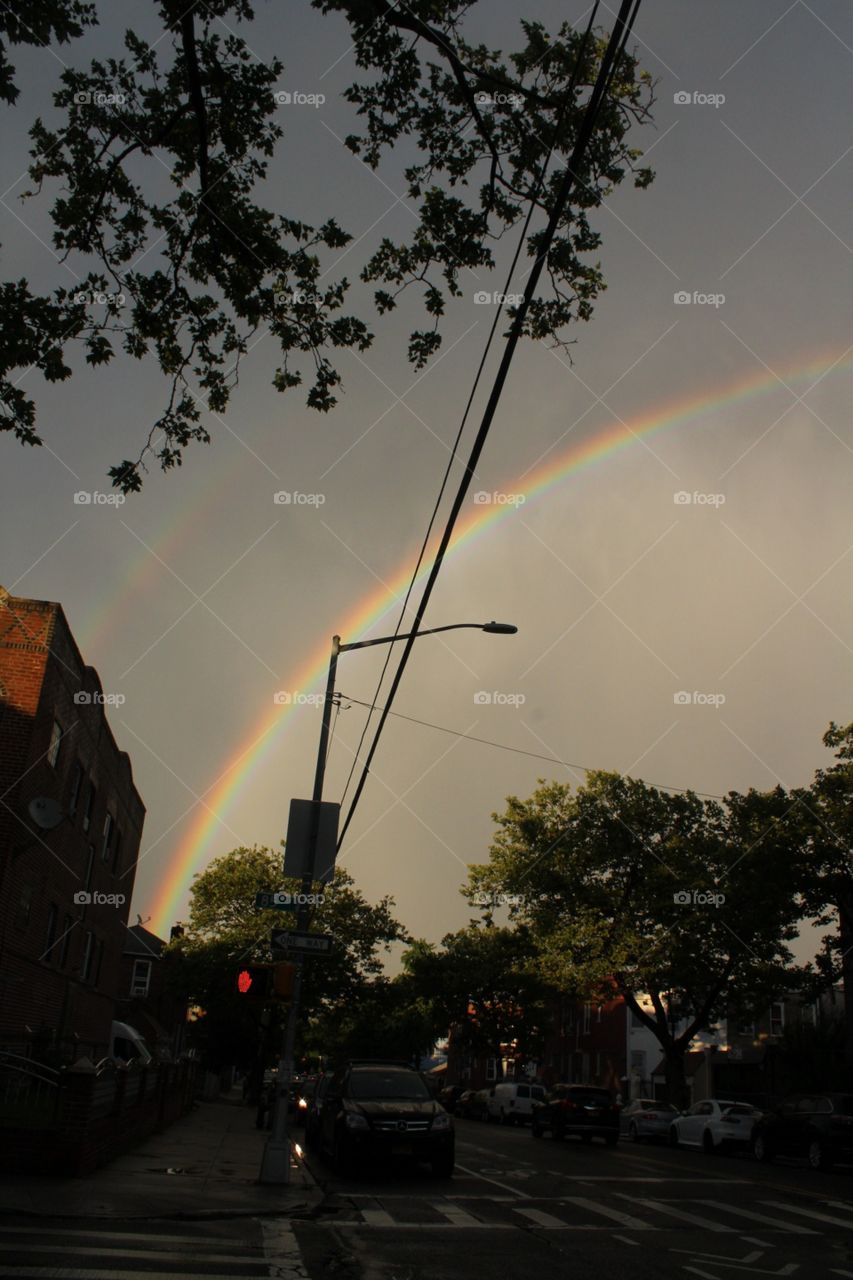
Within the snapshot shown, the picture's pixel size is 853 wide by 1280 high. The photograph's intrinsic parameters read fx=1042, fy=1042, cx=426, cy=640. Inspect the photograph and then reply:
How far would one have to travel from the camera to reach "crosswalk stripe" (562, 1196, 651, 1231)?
1096cm

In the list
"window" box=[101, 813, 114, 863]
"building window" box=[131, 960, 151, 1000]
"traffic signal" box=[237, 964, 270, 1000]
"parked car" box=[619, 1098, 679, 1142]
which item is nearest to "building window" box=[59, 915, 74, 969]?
"window" box=[101, 813, 114, 863]

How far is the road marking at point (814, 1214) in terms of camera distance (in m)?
12.0

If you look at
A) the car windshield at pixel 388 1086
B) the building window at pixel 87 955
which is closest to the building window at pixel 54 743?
the building window at pixel 87 955

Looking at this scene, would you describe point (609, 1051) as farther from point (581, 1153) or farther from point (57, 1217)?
point (57, 1217)

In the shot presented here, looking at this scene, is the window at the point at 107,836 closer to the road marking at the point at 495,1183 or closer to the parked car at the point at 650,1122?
the road marking at the point at 495,1183

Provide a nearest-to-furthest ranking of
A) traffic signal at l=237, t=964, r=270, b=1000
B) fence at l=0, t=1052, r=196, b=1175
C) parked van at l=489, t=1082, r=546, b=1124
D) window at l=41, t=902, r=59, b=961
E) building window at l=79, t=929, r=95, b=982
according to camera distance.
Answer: fence at l=0, t=1052, r=196, b=1175
traffic signal at l=237, t=964, r=270, b=1000
window at l=41, t=902, r=59, b=961
building window at l=79, t=929, r=95, b=982
parked van at l=489, t=1082, r=546, b=1124

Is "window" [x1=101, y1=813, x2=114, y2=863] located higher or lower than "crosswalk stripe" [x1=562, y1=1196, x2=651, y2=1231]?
higher

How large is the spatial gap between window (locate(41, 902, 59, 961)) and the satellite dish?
3991mm

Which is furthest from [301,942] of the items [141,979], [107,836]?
[141,979]

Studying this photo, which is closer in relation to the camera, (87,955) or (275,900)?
(275,900)

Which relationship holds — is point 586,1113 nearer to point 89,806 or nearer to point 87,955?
point 87,955

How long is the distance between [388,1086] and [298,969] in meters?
3.44

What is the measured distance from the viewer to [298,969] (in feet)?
47.2

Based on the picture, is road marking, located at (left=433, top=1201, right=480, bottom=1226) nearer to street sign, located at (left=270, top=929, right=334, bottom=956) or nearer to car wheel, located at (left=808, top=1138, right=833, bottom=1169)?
street sign, located at (left=270, top=929, right=334, bottom=956)
